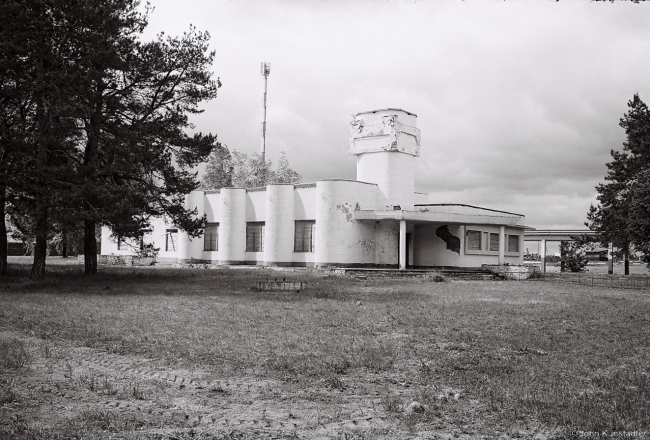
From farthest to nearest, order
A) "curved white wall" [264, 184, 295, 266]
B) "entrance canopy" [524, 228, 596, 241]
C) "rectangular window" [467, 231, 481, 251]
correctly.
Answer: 1. "entrance canopy" [524, 228, 596, 241]
2. "rectangular window" [467, 231, 481, 251]
3. "curved white wall" [264, 184, 295, 266]

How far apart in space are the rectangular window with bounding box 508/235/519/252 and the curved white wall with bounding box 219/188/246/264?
64.6 feet

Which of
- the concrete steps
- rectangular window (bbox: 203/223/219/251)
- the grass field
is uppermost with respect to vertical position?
rectangular window (bbox: 203/223/219/251)

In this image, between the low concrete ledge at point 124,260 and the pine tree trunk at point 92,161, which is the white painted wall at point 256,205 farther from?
the pine tree trunk at point 92,161

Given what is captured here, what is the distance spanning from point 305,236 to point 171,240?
13.0 meters

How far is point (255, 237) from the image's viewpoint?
4391cm

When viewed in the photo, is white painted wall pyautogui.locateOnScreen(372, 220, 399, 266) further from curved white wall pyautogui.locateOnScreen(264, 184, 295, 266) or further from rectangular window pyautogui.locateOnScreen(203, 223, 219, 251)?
rectangular window pyautogui.locateOnScreen(203, 223, 219, 251)

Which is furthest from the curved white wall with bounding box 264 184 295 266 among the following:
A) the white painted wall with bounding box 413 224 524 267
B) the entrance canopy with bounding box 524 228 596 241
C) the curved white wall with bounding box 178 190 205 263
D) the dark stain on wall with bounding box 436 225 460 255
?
the entrance canopy with bounding box 524 228 596 241

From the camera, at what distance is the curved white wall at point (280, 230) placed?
41.2m

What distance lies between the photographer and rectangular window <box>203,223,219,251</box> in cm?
4566

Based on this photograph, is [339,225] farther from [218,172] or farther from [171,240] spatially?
[218,172]

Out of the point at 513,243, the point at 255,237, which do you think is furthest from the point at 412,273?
the point at 513,243

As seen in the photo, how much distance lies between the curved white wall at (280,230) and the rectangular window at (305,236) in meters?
0.35

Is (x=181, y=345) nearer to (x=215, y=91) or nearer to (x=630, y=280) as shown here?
(x=215, y=91)

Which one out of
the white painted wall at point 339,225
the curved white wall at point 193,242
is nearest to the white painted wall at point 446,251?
the white painted wall at point 339,225
